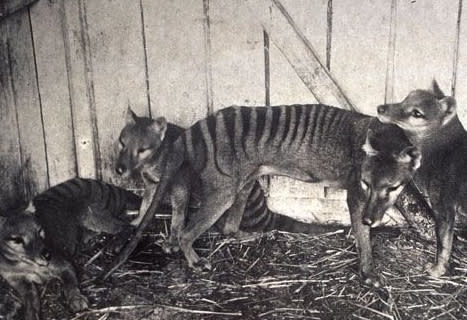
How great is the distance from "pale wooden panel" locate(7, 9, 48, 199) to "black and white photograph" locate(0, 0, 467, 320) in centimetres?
1

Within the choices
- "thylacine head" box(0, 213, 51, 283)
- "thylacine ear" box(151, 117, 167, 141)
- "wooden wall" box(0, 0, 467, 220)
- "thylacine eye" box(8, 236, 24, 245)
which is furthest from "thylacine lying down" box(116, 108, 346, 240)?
"thylacine eye" box(8, 236, 24, 245)

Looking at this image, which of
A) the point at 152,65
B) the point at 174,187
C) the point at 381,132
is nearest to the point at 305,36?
the point at 381,132

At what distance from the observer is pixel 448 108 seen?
14.4ft

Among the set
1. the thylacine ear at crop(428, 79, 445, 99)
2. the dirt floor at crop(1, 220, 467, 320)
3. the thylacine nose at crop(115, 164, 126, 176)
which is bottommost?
the dirt floor at crop(1, 220, 467, 320)

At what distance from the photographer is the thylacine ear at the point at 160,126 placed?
4770 mm

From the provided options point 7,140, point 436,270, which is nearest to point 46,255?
point 7,140

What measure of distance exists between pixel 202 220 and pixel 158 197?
0.41m

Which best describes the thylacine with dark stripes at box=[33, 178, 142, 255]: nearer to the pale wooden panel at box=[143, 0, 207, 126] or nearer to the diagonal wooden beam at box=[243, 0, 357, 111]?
the pale wooden panel at box=[143, 0, 207, 126]

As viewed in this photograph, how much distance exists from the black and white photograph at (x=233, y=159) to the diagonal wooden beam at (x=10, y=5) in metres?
0.03

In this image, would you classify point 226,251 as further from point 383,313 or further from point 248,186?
point 383,313

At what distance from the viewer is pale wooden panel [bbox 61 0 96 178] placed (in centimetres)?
488

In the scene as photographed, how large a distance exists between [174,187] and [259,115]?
3.03ft

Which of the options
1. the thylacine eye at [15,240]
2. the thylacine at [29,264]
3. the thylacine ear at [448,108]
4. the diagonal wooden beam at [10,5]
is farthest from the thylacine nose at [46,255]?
the thylacine ear at [448,108]

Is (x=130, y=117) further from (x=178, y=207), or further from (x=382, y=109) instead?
(x=382, y=109)
